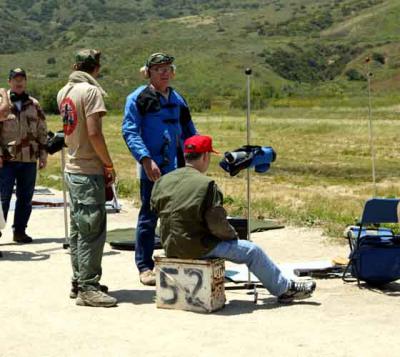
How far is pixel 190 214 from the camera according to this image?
267 inches

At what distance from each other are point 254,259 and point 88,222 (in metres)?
1.25

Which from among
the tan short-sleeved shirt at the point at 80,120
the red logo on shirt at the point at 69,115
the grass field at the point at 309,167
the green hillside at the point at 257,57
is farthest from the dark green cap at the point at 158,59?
the green hillside at the point at 257,57

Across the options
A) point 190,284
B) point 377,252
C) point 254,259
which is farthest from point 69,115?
point 377,252

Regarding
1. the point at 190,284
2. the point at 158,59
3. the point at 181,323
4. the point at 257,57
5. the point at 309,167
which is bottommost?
the point at 309,167

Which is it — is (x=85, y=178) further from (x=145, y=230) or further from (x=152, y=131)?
(x=145, y=230)

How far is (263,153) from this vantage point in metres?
7.52

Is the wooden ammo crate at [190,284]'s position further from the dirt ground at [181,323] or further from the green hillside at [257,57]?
the green hillside at [257,57]

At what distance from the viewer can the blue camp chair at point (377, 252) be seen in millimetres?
7574

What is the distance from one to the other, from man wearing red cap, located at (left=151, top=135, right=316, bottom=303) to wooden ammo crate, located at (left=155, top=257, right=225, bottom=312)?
0.27ft

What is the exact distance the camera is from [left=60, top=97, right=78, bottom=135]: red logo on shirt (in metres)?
7.07

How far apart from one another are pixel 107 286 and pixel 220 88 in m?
104

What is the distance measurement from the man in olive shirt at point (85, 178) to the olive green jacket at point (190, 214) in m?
0.48

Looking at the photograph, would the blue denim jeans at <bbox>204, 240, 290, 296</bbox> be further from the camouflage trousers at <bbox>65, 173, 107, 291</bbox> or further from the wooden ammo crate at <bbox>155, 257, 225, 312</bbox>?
the camouflage trousers at <bbox>65, 173, 107, 291</bbox>

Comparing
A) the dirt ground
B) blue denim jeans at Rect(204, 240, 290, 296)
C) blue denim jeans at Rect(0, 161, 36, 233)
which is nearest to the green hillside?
blue denim jeans at Rect(0, 161, 36, 233)
